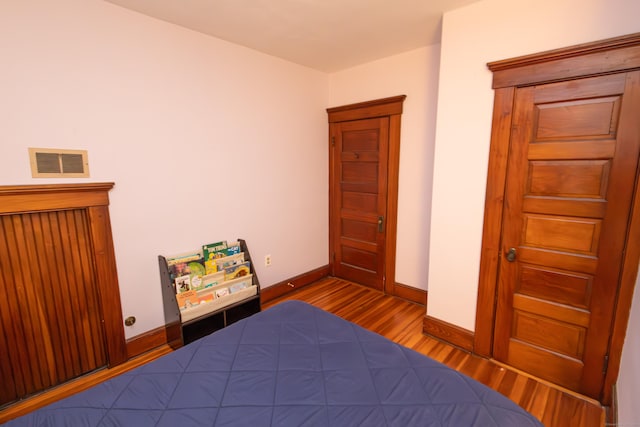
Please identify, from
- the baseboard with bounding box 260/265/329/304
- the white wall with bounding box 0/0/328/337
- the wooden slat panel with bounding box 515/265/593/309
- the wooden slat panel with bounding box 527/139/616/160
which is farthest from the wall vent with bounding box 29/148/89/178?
the wooden slat panel with bounding box 515/265/593/309

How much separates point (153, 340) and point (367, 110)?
293cm

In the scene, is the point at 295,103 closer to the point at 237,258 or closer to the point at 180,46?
the point at 180,46

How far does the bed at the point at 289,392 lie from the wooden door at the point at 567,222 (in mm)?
1120

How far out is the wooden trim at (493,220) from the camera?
6.48 ft

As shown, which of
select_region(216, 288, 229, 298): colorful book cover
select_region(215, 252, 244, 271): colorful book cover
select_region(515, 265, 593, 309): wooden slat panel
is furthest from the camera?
select_region(215, 252, 244, 271): colorful book cover

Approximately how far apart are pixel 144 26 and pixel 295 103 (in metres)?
1.48

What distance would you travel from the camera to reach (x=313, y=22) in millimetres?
2246

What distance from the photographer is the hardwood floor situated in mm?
1745

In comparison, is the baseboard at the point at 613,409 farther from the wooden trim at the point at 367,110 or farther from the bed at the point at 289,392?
the wooden trim at the point at 367,110

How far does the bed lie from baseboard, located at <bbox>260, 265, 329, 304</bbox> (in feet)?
5.22

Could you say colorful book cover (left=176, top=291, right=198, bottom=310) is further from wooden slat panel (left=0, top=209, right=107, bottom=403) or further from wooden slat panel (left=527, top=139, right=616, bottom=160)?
wooden slat panel (left=527, top=139, right=616, bottom=160)

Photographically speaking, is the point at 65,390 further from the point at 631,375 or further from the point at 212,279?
the point at 631,375

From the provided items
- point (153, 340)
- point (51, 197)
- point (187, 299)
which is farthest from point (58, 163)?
point (153, 340)

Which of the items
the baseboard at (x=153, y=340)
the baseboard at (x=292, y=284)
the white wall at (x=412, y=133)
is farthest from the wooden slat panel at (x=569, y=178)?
the baseboard at (x=153, y=340)
